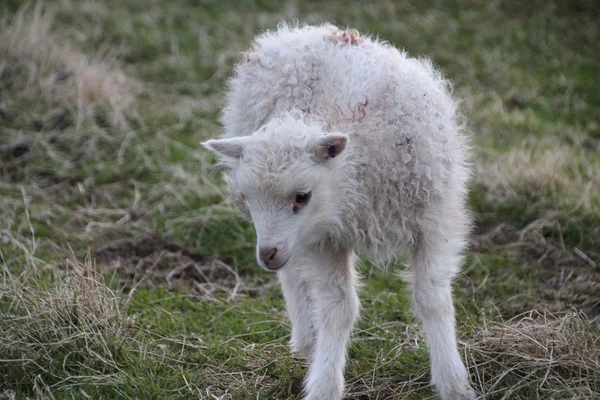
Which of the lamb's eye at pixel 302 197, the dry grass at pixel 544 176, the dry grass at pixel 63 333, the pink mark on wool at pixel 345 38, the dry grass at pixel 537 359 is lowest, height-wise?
the dry grass at pixel 63 333

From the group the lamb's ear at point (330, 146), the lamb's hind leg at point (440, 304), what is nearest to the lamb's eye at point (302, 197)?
the lamb's ear at point (330, 146)

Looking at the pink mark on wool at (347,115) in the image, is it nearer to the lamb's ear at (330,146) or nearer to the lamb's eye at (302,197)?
the lamb's ear at (330,146)

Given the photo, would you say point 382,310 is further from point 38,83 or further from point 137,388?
point 38,83

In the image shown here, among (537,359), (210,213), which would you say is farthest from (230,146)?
(210,213)

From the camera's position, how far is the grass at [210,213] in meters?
4.73

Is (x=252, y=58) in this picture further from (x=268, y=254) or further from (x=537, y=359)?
(x=537, y=359)

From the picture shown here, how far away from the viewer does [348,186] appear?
4.39 m

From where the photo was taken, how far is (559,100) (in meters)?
9.05

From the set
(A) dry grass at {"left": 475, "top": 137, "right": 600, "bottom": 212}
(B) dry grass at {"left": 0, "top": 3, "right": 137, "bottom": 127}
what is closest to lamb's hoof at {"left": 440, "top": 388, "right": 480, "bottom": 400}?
(A) dry grass at {"left": 475, "top": 137, "right": 600, "bottom": 212}

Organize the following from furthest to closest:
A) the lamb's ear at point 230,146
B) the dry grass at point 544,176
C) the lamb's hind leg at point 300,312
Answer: the dry grass at point 544,176, the lamb's hind leg at point 300,312, the lamb's ear at point 230,146

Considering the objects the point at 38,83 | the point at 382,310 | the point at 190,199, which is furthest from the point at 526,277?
the point at 38,83

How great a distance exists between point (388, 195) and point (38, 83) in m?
5.21

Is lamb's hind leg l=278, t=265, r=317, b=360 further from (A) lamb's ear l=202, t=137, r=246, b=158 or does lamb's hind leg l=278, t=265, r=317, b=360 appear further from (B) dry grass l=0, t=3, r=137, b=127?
(B) dry grass l=0, t=3, r=137, b=127

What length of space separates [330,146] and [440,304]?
40.9 inches
